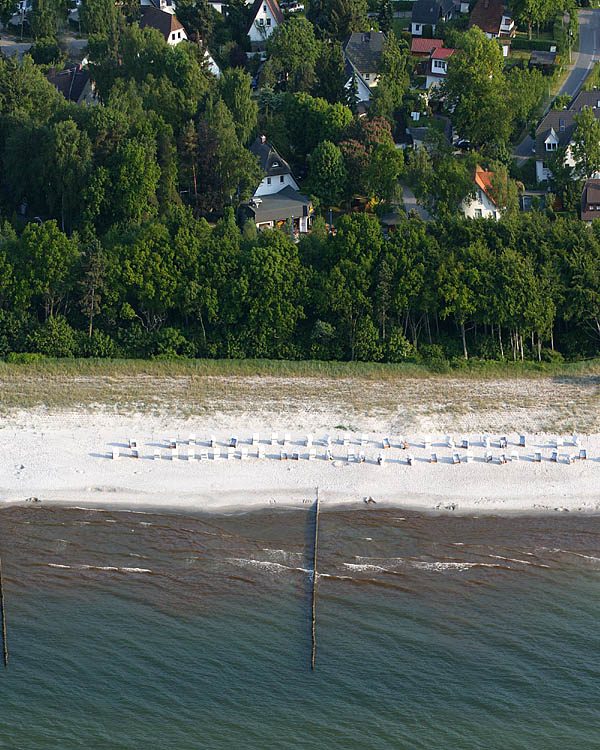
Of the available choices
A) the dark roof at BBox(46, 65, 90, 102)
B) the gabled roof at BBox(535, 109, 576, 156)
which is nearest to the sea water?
the gabled roof at BBox(535, 109, 576, 156)

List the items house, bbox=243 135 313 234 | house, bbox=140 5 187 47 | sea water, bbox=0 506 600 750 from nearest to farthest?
sea water, bbox=0 506 600 750, house, bbox=243 135 313 234, house, bbox=140 5 187 47

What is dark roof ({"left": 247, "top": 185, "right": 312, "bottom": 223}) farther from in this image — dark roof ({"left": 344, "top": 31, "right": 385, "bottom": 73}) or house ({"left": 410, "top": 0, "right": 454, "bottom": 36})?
house ({"left": 410, "top": 0, "right": 454, "bottom": 36})

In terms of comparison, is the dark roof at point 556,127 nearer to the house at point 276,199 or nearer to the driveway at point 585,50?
the driveway at point 585,50

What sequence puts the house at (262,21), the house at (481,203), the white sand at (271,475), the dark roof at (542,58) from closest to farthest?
the white sand at (271,475)
the house at (481,203)
the dark roof at (542,58)
the house at (262,21)

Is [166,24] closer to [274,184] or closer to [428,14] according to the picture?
[428,14]

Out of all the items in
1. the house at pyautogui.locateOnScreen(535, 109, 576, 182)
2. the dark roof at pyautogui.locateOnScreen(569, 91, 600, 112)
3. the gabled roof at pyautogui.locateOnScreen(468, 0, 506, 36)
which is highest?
the gabled roof at pyautogui.locateOnScreen(468, 0, 506, 36)

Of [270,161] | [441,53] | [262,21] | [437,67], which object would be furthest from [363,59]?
[270,161]

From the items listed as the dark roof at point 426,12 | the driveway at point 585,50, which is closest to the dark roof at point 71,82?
the dark roof at point 426,12
